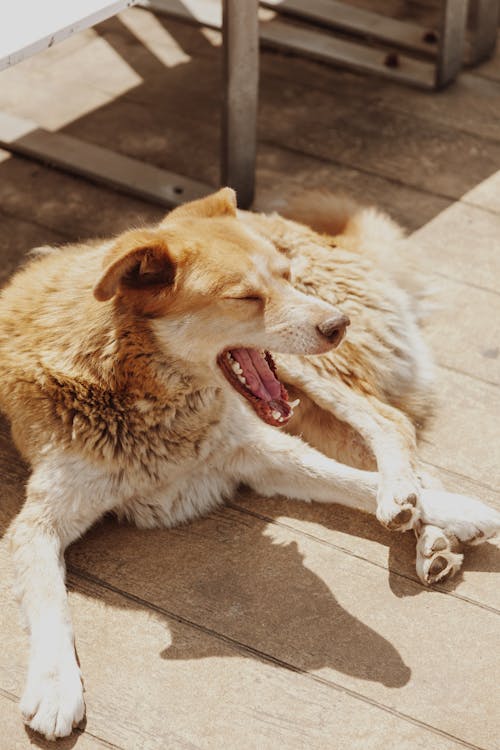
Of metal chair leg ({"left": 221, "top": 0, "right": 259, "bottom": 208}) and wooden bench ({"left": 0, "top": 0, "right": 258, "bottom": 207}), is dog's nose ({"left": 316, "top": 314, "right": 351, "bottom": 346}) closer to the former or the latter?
wooden bench ({"left": 0, "top": 0, "right": 258, "bottom": 207})

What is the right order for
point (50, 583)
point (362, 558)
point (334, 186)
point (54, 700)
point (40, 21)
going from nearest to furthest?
point (54, 700), point (50, 583), point (362, 558), point (40, 21), point (334, 186)

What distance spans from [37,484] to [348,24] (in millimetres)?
3337

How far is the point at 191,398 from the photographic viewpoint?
2.72 m

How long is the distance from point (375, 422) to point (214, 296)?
29.2 inches

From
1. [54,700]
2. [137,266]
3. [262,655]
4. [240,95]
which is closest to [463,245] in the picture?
[240,95]

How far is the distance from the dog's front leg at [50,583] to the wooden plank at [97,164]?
169 centimetres

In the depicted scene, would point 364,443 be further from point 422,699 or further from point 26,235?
point 26,235

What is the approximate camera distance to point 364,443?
3.01 meters

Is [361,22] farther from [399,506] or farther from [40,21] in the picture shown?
[399,506]

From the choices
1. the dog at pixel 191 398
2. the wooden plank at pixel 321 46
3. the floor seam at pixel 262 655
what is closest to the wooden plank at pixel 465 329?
the dog at pixel 191 398

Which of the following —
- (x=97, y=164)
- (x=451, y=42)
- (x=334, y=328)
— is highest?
(x=334, y=328)

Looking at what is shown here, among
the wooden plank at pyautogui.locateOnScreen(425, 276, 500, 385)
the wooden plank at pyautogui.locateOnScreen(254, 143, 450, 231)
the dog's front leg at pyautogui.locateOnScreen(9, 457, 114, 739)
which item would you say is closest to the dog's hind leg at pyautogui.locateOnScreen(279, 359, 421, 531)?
the wooden plank at pyautogui.locateOnScreen(425, 276, 500, 385)

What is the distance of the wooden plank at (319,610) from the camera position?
2447 millimetres

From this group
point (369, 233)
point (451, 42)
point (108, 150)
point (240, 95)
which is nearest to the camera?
point (369, 233)
